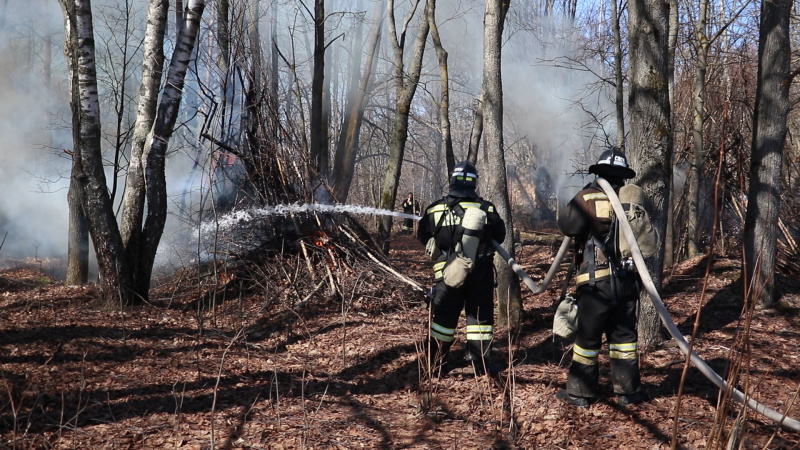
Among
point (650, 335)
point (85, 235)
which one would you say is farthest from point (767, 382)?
point (85, 235)

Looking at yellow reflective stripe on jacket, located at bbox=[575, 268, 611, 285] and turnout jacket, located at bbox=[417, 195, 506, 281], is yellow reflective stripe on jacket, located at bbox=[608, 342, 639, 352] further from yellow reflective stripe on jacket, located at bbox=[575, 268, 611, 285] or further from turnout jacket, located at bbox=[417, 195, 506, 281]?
turnout jacket, located at bbox=[417, 195, 506, 281]

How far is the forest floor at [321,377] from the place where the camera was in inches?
169

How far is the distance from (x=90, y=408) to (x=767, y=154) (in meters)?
7.62

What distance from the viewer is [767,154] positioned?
736 centimetres

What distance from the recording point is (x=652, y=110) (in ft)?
19.0

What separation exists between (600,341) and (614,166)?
1.36 metres

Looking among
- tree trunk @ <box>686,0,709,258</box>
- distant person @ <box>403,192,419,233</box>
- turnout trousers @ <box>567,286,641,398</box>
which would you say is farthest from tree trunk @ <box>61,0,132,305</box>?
distant person @ <box>403,192,419,233</box>

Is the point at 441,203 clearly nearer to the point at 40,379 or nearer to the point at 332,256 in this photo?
the point at 332,256

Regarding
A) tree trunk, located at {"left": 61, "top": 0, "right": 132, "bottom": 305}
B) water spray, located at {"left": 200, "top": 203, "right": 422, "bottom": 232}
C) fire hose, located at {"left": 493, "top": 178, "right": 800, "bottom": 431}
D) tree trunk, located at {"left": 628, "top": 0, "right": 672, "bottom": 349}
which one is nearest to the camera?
fire hose, located at {"left": 493, "top": 178, "right": 800, "bottom": 431}

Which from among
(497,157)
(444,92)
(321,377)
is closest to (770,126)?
(497,157)

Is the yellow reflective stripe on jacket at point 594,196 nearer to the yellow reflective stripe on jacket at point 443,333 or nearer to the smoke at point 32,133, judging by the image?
the yellow reflective stripe on jacket at point 443,333

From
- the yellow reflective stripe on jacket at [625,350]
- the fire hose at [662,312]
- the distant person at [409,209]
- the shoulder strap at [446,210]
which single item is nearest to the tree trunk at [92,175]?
the shoulder strap at [446,210]

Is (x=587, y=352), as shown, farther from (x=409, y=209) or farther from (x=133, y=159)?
(x=409, y=209)

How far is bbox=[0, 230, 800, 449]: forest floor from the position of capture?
4281mm
